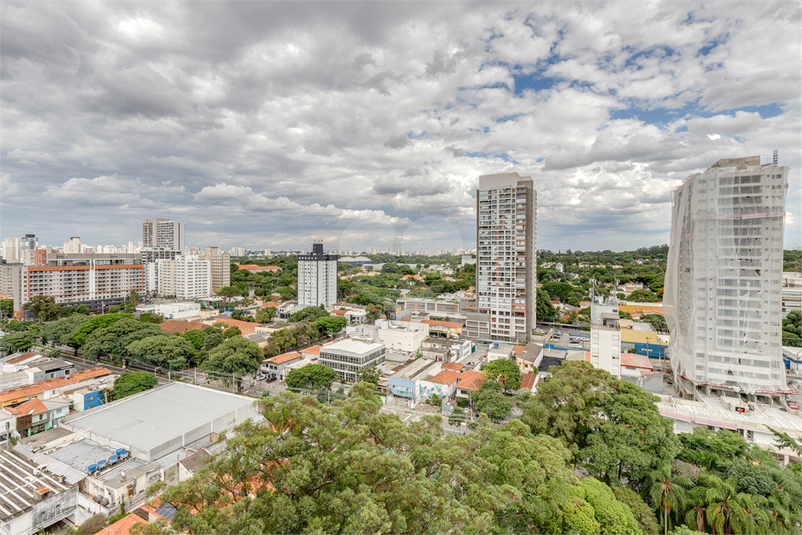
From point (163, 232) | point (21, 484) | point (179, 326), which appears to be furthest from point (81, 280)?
point (21, 484)

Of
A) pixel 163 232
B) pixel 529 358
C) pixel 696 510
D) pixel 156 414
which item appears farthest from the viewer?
pixel 163 232

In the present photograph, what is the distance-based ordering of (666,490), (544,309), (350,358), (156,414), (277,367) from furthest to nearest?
(544,309) < (277,367) < (350,358) < (156,414) < (666,490)

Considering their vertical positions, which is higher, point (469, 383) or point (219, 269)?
point (219, 269)

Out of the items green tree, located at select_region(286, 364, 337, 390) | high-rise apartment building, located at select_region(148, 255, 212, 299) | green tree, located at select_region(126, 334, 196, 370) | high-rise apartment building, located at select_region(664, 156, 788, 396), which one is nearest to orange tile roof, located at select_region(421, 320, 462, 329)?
green tree, located at select_region(286, 364, 337, 390)

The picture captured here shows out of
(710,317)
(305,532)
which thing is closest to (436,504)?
(305,532)

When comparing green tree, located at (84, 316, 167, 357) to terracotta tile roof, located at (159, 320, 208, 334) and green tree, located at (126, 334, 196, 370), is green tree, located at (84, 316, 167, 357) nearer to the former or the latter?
green tree, located at (126, 334, 196, 370)

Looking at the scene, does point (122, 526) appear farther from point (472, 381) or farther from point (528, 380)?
point (528, 380)

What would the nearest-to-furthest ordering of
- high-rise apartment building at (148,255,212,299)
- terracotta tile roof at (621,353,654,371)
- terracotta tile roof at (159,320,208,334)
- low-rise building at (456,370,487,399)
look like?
1. low-rise building at (456,370,487,399)
2. terracotta tile roof at (621,353,654,371)
3. terracotta tile roof at (159,320,208,334)
4. high-rise apartment building at (148,255,212,299)

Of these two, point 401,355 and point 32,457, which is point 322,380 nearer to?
point 401,355

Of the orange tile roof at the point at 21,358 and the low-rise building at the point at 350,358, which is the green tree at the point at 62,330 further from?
the low-rise building at the point at 350,358
